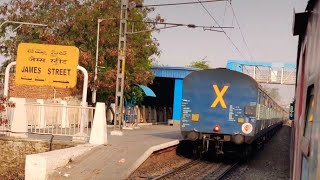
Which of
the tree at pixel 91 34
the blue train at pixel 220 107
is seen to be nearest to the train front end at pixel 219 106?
the blue train at pixel 220 107

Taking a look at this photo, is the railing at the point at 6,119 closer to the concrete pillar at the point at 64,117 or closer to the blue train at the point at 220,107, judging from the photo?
the concrete pillar at the point at 64,117

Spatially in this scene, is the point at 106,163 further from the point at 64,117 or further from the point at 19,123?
the point at 19,123

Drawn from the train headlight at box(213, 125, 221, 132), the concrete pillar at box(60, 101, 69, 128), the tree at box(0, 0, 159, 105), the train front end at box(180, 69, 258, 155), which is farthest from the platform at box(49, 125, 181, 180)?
the tree at box(0, 0, 159, 105)

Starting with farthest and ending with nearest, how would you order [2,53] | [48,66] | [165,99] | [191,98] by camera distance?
[165,99] < [2,53] < [191,98] < [48,66]

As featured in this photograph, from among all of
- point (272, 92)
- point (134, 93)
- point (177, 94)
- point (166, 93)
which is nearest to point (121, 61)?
point (134, 93)

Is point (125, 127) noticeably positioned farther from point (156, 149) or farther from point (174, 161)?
point (156, 149)

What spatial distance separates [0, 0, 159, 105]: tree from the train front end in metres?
11.8

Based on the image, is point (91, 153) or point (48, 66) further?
point (48, 66)

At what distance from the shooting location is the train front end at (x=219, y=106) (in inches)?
583

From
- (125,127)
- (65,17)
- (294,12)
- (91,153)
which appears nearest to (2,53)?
(65,17)

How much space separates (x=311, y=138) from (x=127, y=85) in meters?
25.4

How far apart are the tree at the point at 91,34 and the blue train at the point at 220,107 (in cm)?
1177

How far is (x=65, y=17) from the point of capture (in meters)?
29.5

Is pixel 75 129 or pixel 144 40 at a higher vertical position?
pixel 144 40
